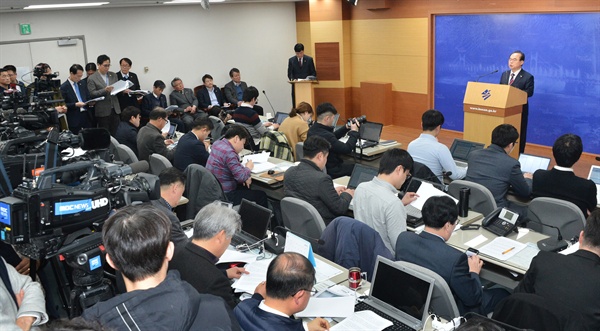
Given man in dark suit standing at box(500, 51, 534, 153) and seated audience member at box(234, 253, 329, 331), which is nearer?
seated audience member at box(234, 253, 329, 331)

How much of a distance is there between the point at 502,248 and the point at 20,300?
3167mm

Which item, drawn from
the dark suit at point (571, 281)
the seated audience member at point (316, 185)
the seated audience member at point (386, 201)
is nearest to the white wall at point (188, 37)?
the seated audience member at point (316, 185)

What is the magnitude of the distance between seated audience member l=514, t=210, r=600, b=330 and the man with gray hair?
67.7 inches

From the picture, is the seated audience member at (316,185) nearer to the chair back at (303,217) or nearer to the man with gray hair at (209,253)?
the chair back at (303,217)

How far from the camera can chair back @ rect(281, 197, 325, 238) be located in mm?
4648

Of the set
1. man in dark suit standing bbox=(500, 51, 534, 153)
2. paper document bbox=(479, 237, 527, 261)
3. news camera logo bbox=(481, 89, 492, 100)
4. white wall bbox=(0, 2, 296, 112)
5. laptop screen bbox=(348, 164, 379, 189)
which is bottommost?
paper document bbox=(479, 237, 527, 261)

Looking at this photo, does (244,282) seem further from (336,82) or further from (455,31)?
(336,82)

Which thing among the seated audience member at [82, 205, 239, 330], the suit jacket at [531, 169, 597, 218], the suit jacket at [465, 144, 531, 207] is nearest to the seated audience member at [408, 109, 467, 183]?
the suit jacket at [465, 144, 531, 207]

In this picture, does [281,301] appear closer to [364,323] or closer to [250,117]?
[364,323]

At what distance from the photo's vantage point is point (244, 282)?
381 cm

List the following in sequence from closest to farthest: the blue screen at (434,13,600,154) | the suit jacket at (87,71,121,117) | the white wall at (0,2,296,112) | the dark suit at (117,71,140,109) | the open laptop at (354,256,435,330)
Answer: the open laptop at (354,256,435,330) → the blue screen at (434,13,600,154) → the suit jacket at (87,71,121,117) → the dark suit at (117,71,140,109) → the white wall at (0,2,296,112)

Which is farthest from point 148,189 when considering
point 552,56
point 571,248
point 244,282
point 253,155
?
point 552,56

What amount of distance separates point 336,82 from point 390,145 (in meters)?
5.18

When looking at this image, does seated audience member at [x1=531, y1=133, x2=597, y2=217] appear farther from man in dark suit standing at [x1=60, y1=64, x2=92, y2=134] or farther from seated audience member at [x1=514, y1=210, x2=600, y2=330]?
man in dark suit standing at [x1=60, y1=64, x2=92, y2=134]
